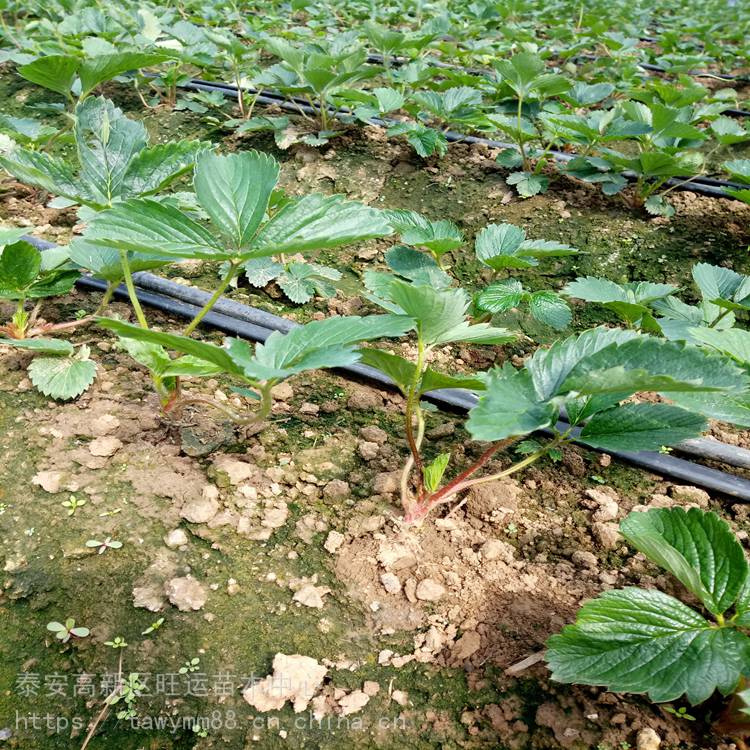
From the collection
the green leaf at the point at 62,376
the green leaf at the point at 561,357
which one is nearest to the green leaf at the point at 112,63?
the green leaf at the point at 62,376

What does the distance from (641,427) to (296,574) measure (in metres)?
0.60

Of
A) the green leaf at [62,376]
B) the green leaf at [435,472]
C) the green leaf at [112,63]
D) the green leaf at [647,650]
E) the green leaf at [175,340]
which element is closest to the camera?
the green leaf at [647,650]

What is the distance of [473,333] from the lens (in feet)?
3.45

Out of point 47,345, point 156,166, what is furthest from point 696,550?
point 47,345

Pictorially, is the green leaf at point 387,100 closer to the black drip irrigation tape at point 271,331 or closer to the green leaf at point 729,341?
the black drip irrigation tape at point 271,331

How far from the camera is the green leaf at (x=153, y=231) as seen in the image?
96 centimetres

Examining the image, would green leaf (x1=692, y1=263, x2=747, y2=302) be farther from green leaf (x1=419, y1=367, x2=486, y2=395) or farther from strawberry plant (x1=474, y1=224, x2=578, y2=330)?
green leaf (x1=419, y1=367, x2=486, y2=395)

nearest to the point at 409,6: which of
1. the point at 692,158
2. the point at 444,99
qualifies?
the point at 444,99

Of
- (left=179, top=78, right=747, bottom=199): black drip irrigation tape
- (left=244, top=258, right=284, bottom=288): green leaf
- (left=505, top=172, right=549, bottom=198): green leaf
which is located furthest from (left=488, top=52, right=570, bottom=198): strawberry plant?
(left=244, top=258, right=284, bottom=288): green leaf

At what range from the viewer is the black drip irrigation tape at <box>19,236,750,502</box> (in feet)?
4.23

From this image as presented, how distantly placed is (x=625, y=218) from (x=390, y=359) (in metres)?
1.57

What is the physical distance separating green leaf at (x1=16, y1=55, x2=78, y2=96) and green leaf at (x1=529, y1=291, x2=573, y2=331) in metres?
1.72

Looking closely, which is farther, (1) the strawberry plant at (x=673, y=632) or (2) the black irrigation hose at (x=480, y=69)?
(2) the black irrigation hose at (x=480, y=69)

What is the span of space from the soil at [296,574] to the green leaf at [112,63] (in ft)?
2.78
